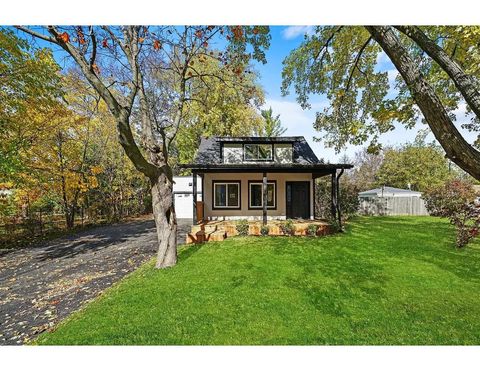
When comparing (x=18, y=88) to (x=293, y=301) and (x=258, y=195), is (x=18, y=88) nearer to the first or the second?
(x=258, y=195)

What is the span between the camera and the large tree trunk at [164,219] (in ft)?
18.6

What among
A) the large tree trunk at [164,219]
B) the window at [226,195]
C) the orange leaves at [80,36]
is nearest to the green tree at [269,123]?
the window at [226,195]

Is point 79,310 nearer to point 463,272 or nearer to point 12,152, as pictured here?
point 12,152

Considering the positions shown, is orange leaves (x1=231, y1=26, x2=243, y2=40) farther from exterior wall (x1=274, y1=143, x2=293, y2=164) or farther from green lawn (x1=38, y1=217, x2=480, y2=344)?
exterior wall (x1=274, y1=143, x2=293, y2=164)

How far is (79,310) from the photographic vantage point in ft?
12.6

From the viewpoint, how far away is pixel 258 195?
11320 millimetres

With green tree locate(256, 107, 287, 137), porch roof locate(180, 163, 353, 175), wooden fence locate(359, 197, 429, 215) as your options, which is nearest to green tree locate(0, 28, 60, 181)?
porch roof locate(180, 163, 353, 175)

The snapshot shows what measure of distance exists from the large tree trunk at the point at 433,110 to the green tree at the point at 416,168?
24619mm

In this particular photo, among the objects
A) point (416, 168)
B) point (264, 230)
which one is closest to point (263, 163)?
point (264, 230)

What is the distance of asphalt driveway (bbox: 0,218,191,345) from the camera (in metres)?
3.68

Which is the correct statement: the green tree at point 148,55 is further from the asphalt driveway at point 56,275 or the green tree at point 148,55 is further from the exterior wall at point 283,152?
the exterior wall at point 283,152

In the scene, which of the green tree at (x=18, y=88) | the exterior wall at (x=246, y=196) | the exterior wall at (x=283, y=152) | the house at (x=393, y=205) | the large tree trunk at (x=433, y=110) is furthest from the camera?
the house at (x=393, y=205)

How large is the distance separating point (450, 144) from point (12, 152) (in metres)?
10.4
